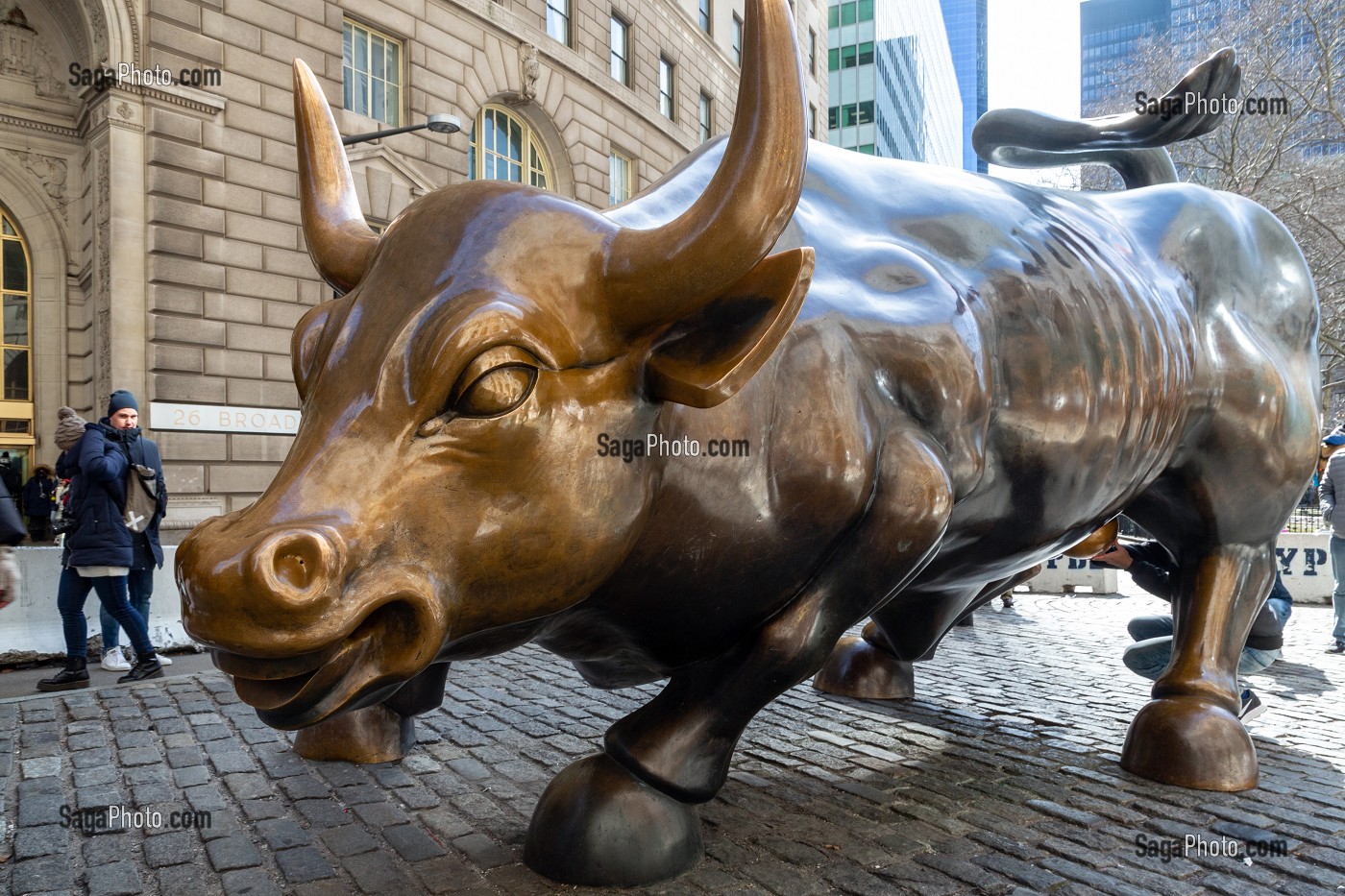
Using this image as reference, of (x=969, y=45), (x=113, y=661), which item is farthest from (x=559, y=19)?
(x=969, y=45)

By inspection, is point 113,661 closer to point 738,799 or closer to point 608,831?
point 738,799

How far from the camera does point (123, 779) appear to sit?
3.45 meters

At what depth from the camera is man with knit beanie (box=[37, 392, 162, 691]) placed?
5.91 m

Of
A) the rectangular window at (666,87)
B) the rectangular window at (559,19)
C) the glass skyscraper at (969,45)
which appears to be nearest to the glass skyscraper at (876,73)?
the rectangular window at (666,87)

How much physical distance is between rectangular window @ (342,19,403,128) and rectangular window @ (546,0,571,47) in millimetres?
4163

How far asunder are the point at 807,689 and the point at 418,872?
108 inches

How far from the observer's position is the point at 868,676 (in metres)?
4.79

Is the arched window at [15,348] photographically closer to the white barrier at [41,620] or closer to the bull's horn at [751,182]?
the white barrier at [41,620]

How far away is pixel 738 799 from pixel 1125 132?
325cm

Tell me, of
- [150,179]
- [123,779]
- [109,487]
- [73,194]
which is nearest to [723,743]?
[123,779]

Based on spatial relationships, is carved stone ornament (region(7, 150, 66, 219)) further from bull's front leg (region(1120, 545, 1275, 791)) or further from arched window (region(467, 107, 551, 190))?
bull's front leg (region(1120, 545, 1275, 791))

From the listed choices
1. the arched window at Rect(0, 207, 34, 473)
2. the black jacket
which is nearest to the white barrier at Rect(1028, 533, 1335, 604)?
the black jacket

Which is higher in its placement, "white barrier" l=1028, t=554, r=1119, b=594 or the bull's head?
the bull's head

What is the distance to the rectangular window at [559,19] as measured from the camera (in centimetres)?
1825
